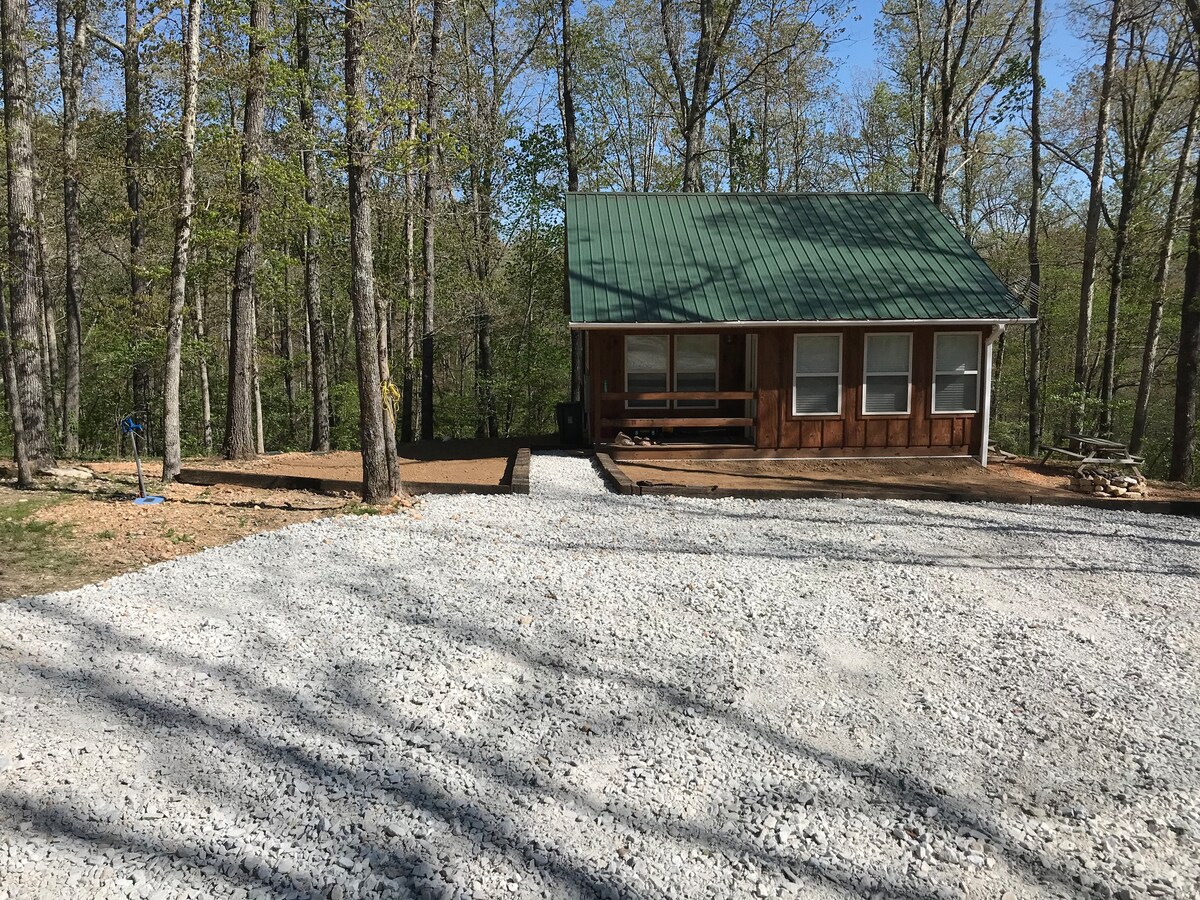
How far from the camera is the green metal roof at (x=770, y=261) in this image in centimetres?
1220

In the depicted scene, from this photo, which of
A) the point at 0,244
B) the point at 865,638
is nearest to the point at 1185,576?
the point at 865,638

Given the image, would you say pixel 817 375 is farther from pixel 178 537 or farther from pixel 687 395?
pixel 178 537

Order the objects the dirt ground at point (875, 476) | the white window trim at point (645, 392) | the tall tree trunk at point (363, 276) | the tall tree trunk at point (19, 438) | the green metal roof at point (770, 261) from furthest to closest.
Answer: the white window trim at point (645, 392)
the green metal roof at point (770, 261)
the dirt ground at point (875, 476)
the tall tree trunk at point (19, 438)
the tall tree trunk at point (363, 276)

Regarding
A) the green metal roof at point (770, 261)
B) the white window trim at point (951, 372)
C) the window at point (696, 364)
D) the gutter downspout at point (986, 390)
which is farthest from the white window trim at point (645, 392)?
the gutter downspout at point (986, 390)

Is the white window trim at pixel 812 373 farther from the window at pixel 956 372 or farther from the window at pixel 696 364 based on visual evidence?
the window at pixel 956 372

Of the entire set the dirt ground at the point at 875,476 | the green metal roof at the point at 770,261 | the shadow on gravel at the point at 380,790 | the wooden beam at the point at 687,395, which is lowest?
the shadow on gravel at the point at 380,790

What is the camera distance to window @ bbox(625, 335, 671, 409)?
520 inches

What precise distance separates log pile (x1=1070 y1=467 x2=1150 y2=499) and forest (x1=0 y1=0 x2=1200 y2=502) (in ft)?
10.9

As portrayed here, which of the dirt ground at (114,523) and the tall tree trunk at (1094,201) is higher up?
the tall tree trunk at (1094,201)

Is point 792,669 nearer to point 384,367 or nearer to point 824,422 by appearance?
point 384,367

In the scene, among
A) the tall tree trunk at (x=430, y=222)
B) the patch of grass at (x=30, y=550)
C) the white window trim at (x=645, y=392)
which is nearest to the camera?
the patch of grass at (x=30, y=550)

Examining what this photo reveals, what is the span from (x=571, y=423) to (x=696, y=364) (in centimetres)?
281

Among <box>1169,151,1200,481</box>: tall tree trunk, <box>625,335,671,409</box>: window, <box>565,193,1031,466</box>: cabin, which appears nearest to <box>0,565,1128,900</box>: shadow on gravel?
<box>565,193,1031,466</box>: cabin

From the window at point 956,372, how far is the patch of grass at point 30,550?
12.0 metres
